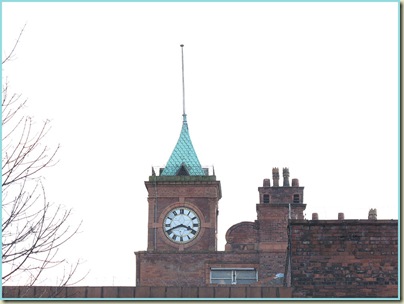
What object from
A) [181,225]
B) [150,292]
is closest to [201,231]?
[181,225]

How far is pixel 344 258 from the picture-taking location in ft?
74.7

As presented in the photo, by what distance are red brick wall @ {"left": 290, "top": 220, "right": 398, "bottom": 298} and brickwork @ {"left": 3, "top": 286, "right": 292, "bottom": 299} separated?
0.58m

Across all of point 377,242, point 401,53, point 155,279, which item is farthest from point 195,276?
point 401,53

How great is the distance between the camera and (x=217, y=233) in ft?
209

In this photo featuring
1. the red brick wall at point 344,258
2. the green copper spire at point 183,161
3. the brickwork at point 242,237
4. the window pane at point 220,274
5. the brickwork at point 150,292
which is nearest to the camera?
the brickwork at point 150,292

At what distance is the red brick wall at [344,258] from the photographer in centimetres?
2252

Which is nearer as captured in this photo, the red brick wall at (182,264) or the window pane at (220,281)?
A: the red brick wall at (182,264)

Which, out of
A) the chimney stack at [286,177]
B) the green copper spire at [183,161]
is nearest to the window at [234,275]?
the chimney stack at [286,177]

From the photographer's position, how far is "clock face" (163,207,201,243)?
63281 millimetres

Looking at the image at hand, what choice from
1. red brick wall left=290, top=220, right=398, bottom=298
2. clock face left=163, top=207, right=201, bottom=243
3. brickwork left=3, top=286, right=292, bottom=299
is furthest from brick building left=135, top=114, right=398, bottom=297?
brickwork left=3, top=286, right=292, bottom=299

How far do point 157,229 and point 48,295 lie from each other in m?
41.5

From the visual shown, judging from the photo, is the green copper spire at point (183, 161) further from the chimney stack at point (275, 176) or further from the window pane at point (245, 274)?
the window pane at point (245, 274)

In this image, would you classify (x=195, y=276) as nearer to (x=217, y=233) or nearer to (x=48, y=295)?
(x=217, y=233)

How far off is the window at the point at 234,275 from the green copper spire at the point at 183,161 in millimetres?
5594
